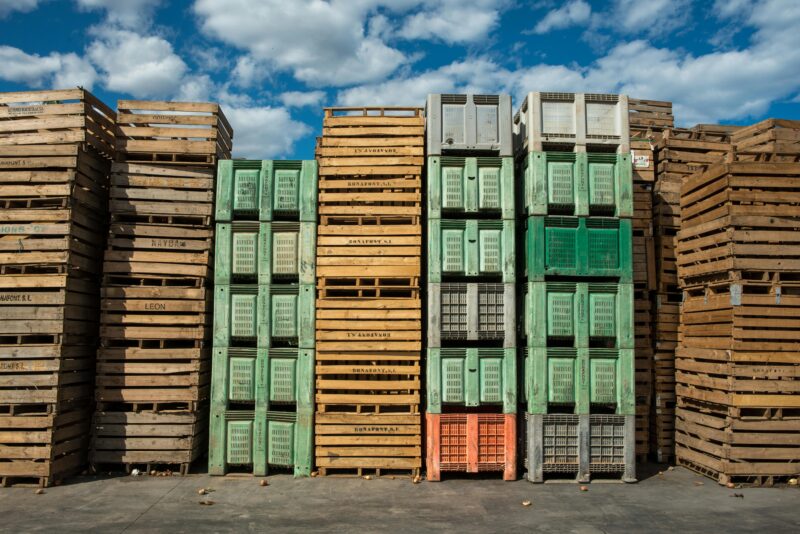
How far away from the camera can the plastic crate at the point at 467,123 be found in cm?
990

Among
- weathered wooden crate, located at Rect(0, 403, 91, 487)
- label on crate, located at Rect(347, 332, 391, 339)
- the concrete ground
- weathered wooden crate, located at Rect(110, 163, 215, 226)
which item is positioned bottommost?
the concrete ground

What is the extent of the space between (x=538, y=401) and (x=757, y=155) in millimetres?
5907

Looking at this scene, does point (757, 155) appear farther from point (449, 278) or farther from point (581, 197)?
point (449, 278)

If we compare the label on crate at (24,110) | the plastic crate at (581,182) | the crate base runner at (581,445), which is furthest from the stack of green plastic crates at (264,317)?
the plastic crate at (581,182)

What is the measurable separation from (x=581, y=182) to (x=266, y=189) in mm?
5308

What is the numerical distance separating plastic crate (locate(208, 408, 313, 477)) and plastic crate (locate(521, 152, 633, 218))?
526cm

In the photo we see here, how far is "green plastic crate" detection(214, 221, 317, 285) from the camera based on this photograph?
9903 millimetres

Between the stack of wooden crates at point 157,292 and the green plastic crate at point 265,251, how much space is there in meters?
0.49

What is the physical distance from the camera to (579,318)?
9.54 m

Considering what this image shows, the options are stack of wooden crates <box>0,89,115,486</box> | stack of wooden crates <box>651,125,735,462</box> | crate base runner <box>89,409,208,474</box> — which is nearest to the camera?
stack of wooden crates <box>0,89,115,486</box>

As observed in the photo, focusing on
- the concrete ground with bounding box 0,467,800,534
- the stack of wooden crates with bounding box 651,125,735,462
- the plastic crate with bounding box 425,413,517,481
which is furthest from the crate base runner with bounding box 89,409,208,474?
the stack of wooden crates with bounding box 651,125,735,462

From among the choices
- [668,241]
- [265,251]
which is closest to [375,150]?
[265,251]

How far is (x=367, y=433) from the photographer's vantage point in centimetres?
959

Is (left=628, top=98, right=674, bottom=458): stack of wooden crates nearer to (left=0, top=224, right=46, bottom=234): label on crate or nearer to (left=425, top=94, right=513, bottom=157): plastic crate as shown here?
(left=425, top=94, right=513, bottom=157): plastic crate
